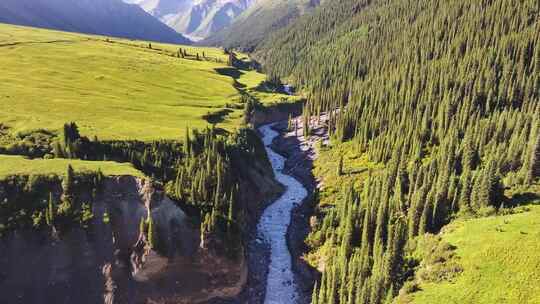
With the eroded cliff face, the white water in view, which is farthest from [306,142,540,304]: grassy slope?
the eroded cliff face

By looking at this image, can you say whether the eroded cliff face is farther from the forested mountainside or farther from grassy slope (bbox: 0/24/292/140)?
the forested mountainside

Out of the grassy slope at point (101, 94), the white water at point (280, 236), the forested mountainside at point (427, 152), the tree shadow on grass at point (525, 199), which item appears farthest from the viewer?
the grassy slope at point (101, 94)

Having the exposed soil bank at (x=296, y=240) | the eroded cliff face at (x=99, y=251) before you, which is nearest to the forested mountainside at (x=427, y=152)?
the exposed soil bank at (x=296, y=240)

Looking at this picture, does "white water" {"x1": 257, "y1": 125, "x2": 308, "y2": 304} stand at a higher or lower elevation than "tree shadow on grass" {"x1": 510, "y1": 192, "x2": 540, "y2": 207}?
lower

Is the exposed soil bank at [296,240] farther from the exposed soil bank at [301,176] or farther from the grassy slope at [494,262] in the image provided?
the grassy slope at [494,262]

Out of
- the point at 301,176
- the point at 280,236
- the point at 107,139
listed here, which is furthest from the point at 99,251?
the point at 301,176

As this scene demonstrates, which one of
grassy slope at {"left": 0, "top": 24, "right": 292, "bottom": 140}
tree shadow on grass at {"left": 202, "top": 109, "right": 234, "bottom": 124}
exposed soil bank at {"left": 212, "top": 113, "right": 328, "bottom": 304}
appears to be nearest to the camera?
exposed soil bank at {"left": 212, "top": 113, "right": 328, "bottom": 304}

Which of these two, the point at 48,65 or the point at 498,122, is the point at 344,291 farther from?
the point at 48,65
